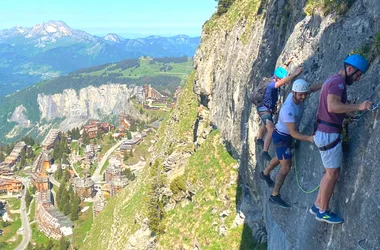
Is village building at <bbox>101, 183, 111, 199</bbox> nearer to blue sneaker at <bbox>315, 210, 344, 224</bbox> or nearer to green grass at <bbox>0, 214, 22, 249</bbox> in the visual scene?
green grass at <bbox>0, 214, 22, 249</bbox>

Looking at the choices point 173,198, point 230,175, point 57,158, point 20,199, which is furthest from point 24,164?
point 230,175

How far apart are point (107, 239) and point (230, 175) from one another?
23.4 m

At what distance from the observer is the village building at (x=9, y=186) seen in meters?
109

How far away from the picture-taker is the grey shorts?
920cm

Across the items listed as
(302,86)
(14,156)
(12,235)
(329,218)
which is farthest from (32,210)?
(329,218)

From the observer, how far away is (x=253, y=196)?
24.4 metres

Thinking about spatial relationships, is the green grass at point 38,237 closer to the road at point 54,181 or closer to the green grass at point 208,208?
the road at point 54,181

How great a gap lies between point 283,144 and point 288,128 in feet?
3.09

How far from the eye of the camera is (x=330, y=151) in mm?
9234

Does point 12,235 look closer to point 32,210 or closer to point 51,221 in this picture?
point 51,221

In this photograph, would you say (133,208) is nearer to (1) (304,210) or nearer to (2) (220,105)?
(2) (220,105)

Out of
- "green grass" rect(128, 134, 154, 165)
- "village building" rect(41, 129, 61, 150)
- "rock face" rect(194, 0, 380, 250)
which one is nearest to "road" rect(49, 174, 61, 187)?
"green grass" rect(128, 134, 154, 165)

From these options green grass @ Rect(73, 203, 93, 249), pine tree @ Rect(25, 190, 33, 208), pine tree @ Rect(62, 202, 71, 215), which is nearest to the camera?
green grass @ Rect(73, 203, 93, 249)

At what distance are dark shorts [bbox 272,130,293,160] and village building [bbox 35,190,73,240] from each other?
7035 centimetres
